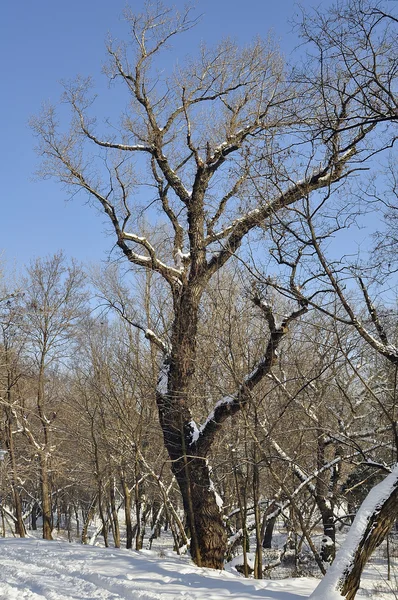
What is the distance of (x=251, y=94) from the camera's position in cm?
1099

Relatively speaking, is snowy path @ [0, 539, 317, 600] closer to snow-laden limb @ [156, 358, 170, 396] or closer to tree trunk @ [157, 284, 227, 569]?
tree trunk @ [157, 284, 227, 569]

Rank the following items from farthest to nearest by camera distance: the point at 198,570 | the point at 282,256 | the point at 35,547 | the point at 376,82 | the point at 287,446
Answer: the point at 287,446, the point at 35,547, the point at 198,570, the point at 282,256, the point at 376,82

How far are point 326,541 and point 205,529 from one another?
560cm

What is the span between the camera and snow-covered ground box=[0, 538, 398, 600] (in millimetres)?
6008

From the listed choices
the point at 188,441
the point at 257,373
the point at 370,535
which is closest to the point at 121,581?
the point at 370,535

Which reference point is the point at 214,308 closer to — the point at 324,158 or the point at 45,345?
the point at 324,158

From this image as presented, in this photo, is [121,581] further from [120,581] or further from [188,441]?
[188,441]

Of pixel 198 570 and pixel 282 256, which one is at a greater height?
pixel 282 256

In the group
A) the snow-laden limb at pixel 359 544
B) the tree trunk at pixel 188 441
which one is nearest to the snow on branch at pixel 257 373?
the tree trunk at pixel 188 441

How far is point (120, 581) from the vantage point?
657cm

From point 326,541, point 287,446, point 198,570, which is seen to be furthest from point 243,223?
point 326,541

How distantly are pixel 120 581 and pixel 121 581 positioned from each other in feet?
0.04

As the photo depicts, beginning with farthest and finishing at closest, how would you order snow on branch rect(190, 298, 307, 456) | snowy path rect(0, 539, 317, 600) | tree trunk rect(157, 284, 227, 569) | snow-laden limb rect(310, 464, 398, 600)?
tree trunk rect(157, 284, 227, 569), snow on branch rect(190, 298, 307, 456), snowy path rect(0, 539, 317, 600), snow-laden limb rect(310, 464, 398, 600)

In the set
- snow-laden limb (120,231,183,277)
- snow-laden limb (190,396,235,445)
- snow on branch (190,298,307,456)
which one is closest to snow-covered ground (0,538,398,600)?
snow-laden limb (190,396,235,445)
